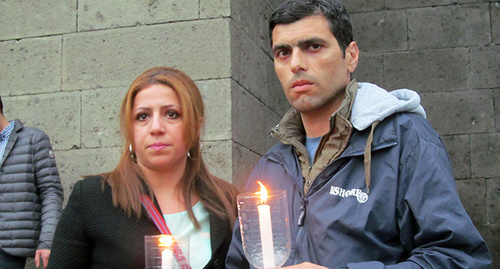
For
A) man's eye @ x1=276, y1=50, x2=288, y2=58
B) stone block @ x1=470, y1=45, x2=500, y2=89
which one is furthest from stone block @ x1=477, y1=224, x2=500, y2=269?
man's eye @ x1=276, y1=50, x2=288, y2=58

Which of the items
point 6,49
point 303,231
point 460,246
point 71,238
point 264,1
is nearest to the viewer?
point 460,246

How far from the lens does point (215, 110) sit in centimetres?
394

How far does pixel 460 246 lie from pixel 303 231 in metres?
0.54

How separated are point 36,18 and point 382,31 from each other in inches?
125

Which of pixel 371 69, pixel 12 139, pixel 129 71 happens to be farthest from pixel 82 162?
pixel 371 69

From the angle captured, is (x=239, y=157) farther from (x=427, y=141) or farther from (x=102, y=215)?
(x=427, y=141)

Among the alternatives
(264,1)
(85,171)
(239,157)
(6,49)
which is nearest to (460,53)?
(264,1)

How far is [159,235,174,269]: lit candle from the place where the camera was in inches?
69.4

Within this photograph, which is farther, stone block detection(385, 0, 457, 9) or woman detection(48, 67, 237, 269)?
stone block detection(385, 0, 457, 9)

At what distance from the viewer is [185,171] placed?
2.78 m

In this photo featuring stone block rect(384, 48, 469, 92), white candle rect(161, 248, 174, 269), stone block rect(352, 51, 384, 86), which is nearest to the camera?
white candle rect(161, 248, 174, 269)

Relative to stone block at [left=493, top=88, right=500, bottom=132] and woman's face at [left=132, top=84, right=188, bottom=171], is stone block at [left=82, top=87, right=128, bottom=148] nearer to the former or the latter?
woman's face at [left=132, top=84, right=188, bottom=171]

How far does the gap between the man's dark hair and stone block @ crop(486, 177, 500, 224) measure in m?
3.52

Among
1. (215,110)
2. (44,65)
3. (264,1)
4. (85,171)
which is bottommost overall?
(85,171)
